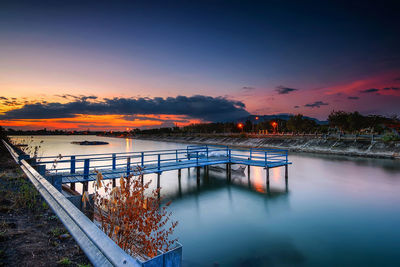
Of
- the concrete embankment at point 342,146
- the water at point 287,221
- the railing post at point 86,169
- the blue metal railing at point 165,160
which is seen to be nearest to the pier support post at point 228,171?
the blue metal railing at point 165,160

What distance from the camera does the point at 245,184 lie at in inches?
Result: 743

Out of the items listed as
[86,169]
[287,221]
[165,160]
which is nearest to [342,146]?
[287,221]

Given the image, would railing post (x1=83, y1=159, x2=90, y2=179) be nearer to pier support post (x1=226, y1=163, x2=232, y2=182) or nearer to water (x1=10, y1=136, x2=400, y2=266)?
water (x1=10, y1=136, x2=400, y2=266)

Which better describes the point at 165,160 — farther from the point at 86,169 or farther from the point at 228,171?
the point at 228,171

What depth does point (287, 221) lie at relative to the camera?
11578 mm

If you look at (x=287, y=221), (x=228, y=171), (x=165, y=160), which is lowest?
(x=287, y=221)

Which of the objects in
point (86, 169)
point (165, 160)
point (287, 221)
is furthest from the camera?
point (165, 160)

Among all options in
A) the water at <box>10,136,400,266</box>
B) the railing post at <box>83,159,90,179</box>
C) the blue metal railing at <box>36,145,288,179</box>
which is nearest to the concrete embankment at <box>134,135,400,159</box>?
the water at <box>10,136,400,266</box>

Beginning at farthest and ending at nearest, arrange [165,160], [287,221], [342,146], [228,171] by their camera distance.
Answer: [342,146] < [228,171] < [165,160] < [287,221]

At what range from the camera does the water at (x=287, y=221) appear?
26.8ft

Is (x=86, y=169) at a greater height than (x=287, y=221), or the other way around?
(x=86, y=169)

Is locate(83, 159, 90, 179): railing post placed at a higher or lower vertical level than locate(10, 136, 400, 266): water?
higher

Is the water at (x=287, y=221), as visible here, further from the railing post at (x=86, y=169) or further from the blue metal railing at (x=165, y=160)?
the railing post at (x=86, y=169)

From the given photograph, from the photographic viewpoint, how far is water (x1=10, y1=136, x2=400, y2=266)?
8.16m
